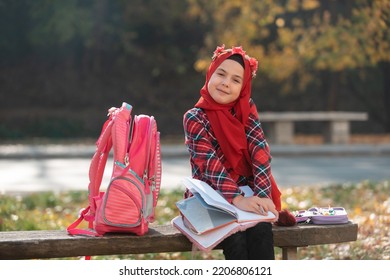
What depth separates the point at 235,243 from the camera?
13.0 feet

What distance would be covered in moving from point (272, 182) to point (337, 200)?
16.6ft

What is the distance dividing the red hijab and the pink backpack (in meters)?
0.36

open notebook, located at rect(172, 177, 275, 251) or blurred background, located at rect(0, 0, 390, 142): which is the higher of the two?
blurred background, located at rect(0, 0, 390, 142)

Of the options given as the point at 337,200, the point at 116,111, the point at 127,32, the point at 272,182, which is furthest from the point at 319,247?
the point at 127,32

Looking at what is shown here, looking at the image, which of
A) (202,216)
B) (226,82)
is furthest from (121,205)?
(226,82)

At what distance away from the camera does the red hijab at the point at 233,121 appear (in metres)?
4.29

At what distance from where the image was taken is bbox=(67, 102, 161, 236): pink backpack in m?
4.04

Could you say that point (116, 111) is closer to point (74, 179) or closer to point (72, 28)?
point (74, 179)

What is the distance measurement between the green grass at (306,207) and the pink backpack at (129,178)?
1510 millimetres

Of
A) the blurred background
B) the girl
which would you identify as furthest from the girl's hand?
the blurred background

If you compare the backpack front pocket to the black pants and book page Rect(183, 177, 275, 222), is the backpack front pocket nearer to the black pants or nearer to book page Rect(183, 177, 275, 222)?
book page Rect(183, 177, 275, 222)

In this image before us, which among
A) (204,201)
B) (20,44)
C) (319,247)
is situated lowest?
(319,247)

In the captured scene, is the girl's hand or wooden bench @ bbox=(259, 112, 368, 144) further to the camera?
wooden bench @ bbox=(259, 112, 368, 144)

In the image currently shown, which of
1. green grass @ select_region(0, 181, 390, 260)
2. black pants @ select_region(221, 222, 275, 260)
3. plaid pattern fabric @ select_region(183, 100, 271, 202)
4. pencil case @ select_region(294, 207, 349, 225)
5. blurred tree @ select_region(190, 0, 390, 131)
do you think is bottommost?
green grass @ select_region(0, 181, 390, 260)
